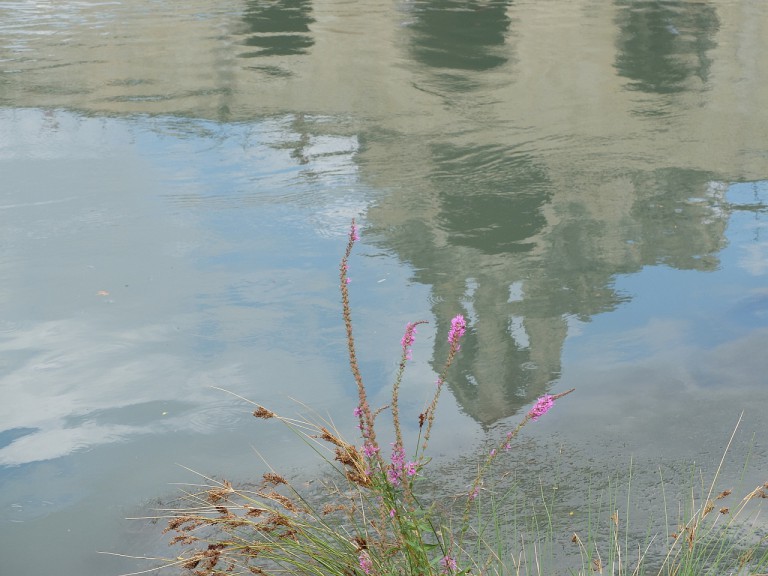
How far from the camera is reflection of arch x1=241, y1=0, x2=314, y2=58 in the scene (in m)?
12.7

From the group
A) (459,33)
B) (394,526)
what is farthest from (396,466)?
(459,33)

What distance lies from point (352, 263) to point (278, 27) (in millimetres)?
9213

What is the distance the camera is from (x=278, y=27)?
14.6 metres

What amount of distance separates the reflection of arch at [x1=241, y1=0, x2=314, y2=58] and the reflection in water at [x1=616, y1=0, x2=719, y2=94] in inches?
152

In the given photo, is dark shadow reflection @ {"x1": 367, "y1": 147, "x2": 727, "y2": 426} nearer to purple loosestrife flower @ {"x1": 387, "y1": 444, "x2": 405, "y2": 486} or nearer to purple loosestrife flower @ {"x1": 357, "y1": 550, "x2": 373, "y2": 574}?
purple loosestrife flower @ {"x1": 357, "y1": 550, "x2": 373, "y2": 574}

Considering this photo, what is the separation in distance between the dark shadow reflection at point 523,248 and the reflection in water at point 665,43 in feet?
12.2

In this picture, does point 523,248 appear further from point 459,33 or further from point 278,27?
point 278,27

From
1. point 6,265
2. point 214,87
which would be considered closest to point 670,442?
point 6,265

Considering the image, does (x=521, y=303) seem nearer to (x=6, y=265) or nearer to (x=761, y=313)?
(x=761, y=313)

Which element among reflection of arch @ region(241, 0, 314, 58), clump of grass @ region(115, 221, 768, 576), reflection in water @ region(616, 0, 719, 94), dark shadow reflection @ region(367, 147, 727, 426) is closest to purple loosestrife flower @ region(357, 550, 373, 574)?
clump of grass @ region(115, 221, 768, 576)

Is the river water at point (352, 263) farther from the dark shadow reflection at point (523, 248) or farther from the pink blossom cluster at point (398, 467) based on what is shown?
the pink blossom cluster at point (398, 467)

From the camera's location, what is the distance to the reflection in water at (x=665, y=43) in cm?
1122

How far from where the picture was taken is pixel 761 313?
5551mm

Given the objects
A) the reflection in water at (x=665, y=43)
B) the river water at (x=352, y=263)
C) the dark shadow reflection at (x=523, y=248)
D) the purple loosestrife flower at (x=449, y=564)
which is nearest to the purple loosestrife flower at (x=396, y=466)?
the purple loosestrife flower at (x=449, y=564)
